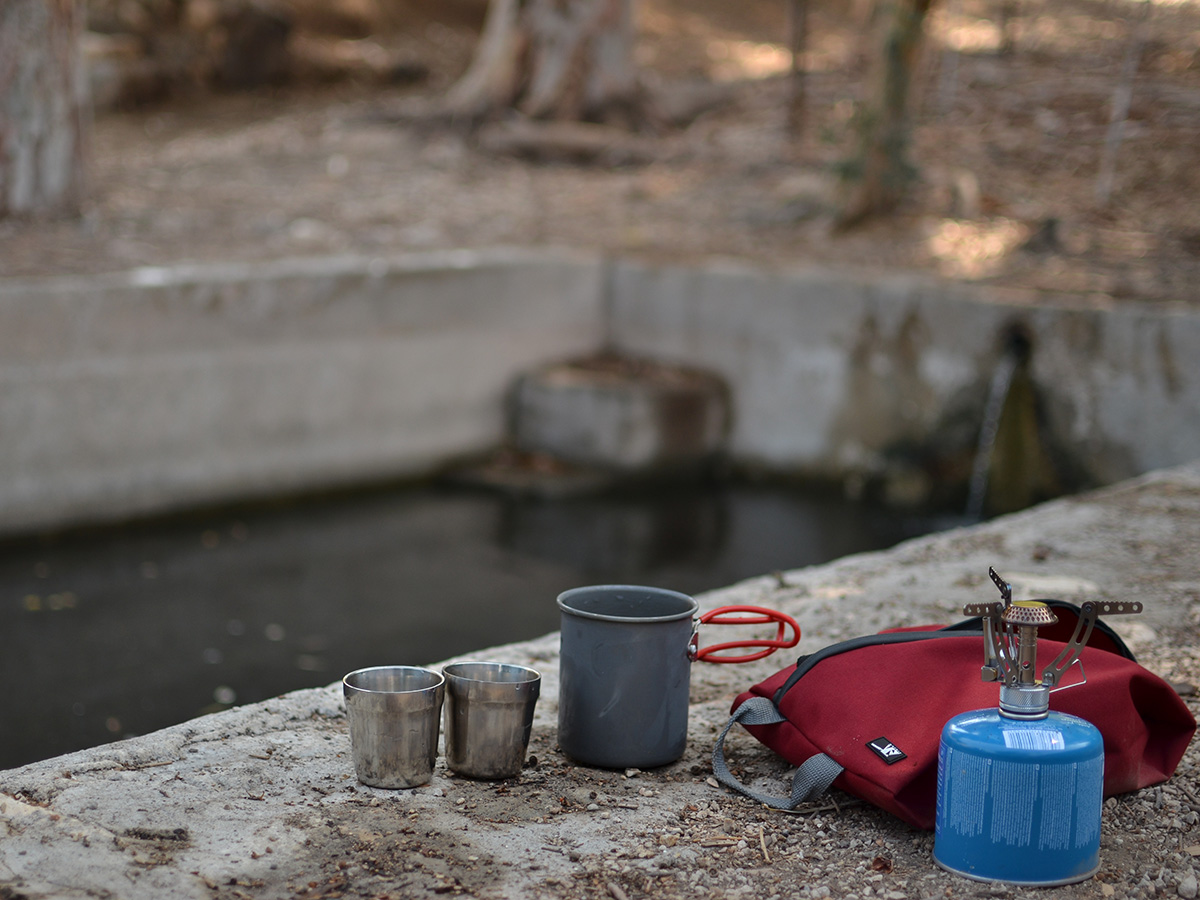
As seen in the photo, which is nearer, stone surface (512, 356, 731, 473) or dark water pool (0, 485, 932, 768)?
dark water pool (0, 485, 932, 768)

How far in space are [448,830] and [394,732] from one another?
0.21 meters

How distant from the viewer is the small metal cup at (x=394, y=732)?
222cm

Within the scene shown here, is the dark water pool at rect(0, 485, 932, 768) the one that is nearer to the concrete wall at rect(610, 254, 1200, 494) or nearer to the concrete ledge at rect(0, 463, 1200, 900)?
the concrete wall at rect(610, 254, 1200, 494)

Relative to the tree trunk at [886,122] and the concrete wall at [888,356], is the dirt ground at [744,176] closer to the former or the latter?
the tree trunk at [886,122]

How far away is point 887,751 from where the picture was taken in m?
2.17

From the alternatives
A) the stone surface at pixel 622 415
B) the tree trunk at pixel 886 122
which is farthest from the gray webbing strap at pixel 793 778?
the tree trunk at pixel 886 122

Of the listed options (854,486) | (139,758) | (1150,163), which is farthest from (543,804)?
(1150,163)

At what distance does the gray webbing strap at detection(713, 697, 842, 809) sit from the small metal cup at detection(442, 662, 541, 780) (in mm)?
385

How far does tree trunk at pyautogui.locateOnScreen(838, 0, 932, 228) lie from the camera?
312 inches

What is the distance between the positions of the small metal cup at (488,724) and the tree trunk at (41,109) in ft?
19.9

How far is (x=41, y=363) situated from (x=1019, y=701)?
17.1 ft

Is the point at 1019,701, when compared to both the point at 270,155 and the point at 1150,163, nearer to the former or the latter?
the point at 1150,163

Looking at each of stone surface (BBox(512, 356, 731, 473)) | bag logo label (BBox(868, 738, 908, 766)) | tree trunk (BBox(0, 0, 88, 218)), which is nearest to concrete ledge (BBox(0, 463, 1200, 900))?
bag logo label (BBox(868, 738, 908, 766))

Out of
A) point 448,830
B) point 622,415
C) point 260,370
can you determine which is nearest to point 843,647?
point 448,830
